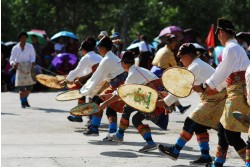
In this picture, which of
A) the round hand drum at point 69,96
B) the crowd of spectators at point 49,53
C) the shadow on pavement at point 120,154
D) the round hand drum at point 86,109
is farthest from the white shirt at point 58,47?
the shadow on pavement at point 120,154

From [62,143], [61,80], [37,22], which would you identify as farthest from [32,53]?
[37,22]

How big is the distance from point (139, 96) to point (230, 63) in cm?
159

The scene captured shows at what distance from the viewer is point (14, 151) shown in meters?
8.46

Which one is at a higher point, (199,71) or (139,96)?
(199,71)

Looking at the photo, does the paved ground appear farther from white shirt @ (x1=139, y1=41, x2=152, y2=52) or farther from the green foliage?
the green foliage

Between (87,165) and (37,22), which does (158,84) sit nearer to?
(87,165)

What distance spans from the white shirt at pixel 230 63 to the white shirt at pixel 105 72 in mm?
2862

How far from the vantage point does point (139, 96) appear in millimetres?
8047

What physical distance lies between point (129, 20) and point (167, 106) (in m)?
28.4

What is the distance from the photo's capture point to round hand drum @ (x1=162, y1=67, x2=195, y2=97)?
7.28m

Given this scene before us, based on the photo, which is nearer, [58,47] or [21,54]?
[21,54]

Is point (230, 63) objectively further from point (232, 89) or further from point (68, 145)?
point (68, 145)

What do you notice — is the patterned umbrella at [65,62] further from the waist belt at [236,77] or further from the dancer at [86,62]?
Result: the waist belt at [236,77]

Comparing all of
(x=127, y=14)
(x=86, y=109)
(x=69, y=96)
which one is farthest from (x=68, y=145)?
(x=127, y=14)
